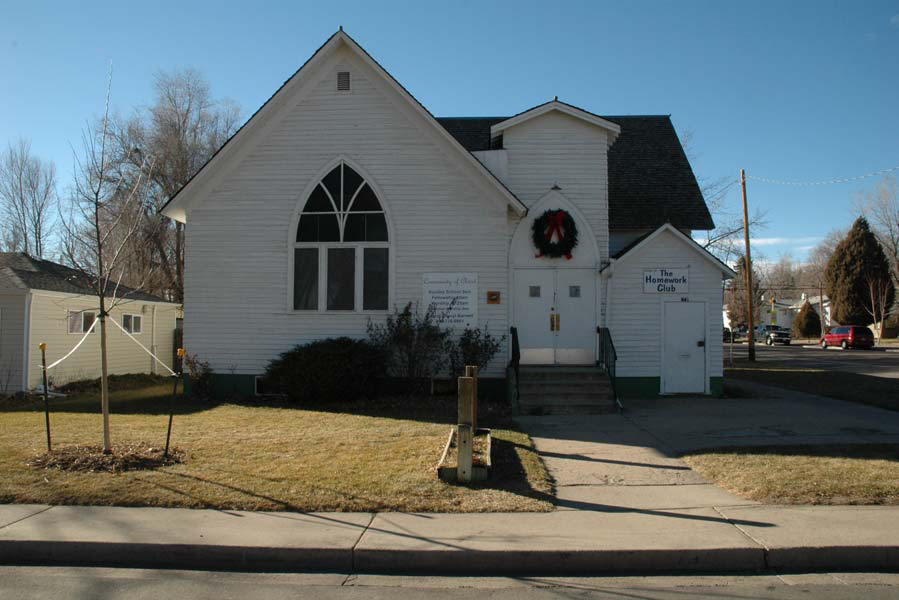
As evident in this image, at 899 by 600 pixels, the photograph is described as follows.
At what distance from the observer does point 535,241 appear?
15.4 metres

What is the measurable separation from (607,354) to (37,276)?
16.3 metres

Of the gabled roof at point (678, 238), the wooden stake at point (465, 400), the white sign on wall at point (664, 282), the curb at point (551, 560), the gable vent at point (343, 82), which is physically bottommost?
the curb at point (551, 560)

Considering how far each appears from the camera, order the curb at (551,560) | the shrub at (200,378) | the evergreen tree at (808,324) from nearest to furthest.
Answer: the curb at (551,560), the shrub at (200,378), the evergreen tree at (808,324)

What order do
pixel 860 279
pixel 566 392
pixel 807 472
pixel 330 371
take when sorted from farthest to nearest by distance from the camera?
pixel 860 279
pixel 330 371
pixel 566 392
pixel 807 472

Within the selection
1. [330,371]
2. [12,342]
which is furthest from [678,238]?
[12,342]

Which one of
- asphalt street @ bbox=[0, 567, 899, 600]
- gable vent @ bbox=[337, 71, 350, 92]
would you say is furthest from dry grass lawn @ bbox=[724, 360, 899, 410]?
gable vent @ bbox=[337, 71, 350, 92]

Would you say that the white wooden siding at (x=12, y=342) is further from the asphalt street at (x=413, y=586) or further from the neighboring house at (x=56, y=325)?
the asphalt street at (x=413, y=586)

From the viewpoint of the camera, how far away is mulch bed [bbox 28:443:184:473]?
26.0 ft

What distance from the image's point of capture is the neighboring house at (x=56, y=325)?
56.6 ft

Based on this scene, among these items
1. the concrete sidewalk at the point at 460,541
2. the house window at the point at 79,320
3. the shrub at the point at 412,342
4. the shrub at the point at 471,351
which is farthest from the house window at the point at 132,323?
the concrete sidewalk at the point at 460,541

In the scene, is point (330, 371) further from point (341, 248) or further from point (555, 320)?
point (555, 320)

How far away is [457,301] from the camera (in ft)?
47.8

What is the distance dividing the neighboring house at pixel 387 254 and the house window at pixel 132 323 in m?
8.97

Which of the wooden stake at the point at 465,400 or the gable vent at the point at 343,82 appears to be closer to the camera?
the wooden stake at the point at 465,400
